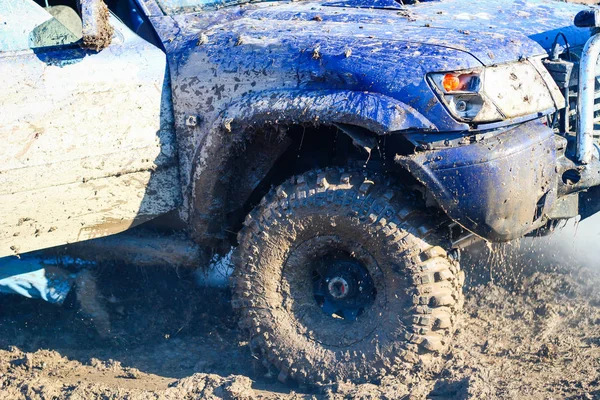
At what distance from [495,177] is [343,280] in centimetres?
88

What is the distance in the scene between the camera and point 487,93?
3.29 m

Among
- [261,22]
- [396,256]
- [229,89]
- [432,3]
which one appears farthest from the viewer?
[432,3]

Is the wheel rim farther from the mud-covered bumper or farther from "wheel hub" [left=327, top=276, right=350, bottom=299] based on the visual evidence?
the mud-covered bumper

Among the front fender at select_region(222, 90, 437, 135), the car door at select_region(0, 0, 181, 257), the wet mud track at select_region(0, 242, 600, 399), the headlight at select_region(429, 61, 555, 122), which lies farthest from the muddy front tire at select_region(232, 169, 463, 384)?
the car door at select_region(0, 0, 181, 257)

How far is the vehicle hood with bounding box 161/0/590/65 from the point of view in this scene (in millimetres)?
3494

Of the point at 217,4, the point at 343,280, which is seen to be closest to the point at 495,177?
the point at 343,280

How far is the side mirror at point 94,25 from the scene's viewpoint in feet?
12.2

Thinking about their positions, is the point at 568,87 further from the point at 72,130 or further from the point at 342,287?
the point at 72,130

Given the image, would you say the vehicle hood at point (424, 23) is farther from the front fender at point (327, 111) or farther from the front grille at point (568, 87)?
the front fender at point (327, 111)

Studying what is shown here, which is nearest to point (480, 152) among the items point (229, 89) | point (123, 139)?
point (229, 89)

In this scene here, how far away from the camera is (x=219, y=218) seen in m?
4.00

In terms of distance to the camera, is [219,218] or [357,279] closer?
[357,279]

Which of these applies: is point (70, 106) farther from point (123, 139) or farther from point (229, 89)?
point (229, 89)

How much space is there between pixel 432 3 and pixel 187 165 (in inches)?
63.3
